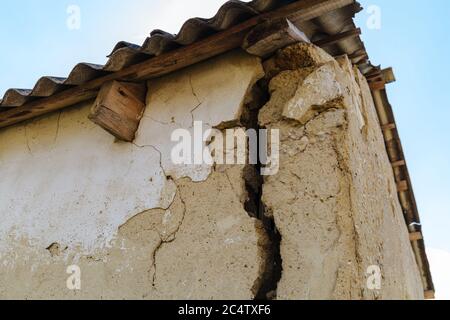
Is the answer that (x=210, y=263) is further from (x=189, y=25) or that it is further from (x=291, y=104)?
(x=189, y=25)

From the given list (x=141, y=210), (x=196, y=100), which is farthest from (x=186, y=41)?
(x=141, y=210)

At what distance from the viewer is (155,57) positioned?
2.39 meters

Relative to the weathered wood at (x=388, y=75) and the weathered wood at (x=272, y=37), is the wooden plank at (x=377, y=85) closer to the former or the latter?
the weathered wood at (x=388, y=75)

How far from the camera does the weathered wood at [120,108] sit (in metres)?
2.44

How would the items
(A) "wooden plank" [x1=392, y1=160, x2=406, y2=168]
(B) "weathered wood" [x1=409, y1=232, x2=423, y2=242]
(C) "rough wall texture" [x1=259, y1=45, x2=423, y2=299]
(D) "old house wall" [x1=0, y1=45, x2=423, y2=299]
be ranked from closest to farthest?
(C) "rough wall texture" [x1=259, y1=45, x2=423, y2=299] < (D) "old house wall" [x1=0, y1=45, x2=423, y2=299] < (A) "wooden plank" [x1=392, y1=160, x2=406, y2=168] < (B) "weathered wood" [x1=409, y1=232, x2=423, y2=242]

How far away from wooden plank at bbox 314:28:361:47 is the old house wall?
0.15 metres

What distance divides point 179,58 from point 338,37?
92 centimetres

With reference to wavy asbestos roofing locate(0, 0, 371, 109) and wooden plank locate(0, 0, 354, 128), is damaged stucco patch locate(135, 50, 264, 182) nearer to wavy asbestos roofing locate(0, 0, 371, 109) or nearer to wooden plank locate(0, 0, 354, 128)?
wooden plank locate(0, 0, 354, 128)

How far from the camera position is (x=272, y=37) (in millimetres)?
2061

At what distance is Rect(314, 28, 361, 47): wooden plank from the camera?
2.31 metres

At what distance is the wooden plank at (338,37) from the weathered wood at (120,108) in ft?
3.72

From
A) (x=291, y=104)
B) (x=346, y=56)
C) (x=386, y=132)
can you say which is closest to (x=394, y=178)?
(x=386, y=132)

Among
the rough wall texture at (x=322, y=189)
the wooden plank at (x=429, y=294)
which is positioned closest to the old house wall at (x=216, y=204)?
the rough wall texture at (x=322, y=189)

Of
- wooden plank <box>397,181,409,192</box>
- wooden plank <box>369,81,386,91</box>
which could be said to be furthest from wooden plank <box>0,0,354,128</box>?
wooden plank <box>397,181,409,192</box>
